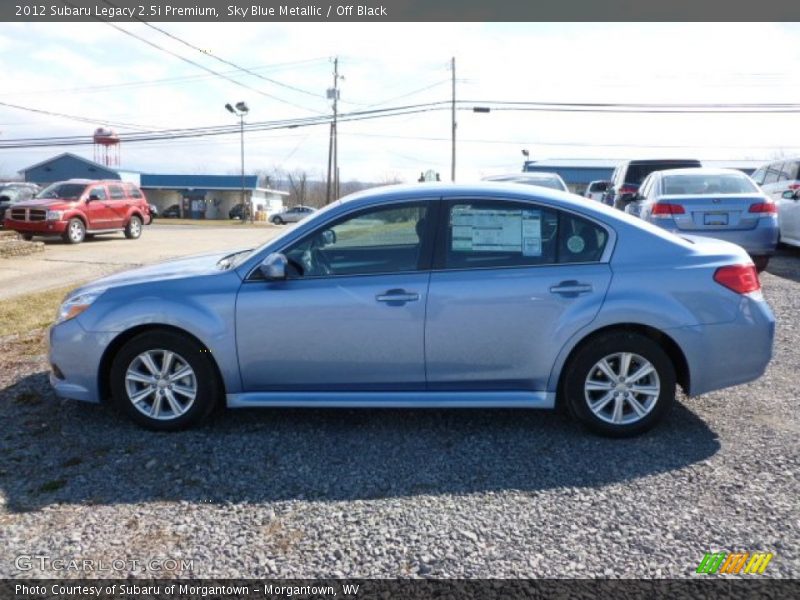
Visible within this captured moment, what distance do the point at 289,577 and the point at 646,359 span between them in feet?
8.42

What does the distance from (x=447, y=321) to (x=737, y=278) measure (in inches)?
73.6

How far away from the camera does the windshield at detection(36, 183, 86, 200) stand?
19.5 metres

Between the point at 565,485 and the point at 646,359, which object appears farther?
the point at 646,359

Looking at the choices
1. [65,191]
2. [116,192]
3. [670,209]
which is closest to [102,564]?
[670,209]

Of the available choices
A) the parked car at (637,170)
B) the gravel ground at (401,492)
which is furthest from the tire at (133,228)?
the gravel ground at (401,492)

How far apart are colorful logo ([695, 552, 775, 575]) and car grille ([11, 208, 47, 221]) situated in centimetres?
1943

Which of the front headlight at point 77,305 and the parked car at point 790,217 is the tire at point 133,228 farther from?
the parked car at point 790,217

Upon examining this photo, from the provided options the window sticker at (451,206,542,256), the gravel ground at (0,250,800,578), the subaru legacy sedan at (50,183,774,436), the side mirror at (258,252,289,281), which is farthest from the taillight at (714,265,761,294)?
the side mirror at (258,252,289,281)

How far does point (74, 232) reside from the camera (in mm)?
18953

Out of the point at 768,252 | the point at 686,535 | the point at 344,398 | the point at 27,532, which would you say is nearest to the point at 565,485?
the point at 686,535

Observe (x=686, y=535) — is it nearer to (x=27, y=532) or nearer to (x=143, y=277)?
(x=27, y=532)

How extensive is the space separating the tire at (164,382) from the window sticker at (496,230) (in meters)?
1.83

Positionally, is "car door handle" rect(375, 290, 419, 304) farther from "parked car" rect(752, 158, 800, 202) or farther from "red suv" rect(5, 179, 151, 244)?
"red suv" rect(5, 179, 151, 244)

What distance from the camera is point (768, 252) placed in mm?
8922
